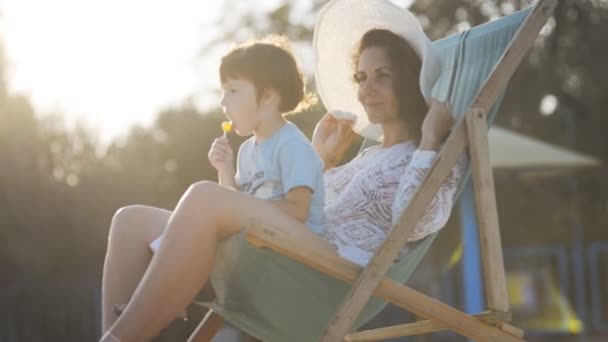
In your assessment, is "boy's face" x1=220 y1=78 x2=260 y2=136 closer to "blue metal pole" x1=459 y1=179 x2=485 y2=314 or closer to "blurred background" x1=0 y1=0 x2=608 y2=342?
"blurred background" x1=0 y1=0 x2=608 y2=342

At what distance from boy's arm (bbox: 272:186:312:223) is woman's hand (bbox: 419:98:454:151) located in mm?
374

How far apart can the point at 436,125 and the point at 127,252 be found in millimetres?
858

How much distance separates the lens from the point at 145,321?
2.54m

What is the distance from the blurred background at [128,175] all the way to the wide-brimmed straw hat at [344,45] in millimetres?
1860

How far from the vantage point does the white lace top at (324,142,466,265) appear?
2.91 meters

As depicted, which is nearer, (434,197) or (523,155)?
(434,197)

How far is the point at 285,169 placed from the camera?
2.77 metres

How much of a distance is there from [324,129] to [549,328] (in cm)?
Result: 750

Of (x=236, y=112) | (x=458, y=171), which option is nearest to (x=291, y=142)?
(x=236, y=112)

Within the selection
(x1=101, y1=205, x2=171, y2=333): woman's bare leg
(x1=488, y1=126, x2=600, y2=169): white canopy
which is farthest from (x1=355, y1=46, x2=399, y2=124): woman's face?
(x1=488, y1=126, x2=600, y2=169): white canopy

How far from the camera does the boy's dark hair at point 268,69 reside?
2.88 meters

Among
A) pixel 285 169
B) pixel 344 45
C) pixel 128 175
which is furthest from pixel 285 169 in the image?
pixel 128 175

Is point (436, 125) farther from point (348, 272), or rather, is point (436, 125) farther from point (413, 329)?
point (413, 329)

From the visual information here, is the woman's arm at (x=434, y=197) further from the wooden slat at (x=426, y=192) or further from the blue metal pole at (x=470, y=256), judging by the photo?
the blue metal pole at (x=470, y=256)
